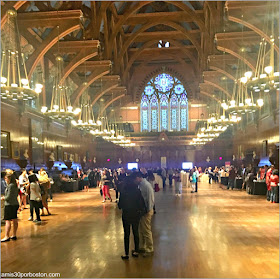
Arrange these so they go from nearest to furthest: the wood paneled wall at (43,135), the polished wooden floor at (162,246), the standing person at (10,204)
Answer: the polished wooden floor at (162,246), the standing person at (10,204), the wood paneled wall at (43,135)

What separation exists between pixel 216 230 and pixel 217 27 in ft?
37.6

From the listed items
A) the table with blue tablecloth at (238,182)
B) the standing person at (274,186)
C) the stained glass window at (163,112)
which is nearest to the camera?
the standing person at (274,186)

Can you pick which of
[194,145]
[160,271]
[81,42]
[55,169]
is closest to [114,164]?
[194,145]

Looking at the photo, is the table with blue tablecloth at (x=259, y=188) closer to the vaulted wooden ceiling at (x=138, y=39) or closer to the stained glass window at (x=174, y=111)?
the vaulted wooden ceiling at (x=138, y=39)

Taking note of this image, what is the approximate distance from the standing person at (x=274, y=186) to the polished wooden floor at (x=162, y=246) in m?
2.21

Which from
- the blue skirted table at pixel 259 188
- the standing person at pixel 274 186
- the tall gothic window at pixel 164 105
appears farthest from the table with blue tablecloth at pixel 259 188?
the tall gothic window at pixel 164 105

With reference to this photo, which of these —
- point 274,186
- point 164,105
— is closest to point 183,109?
point 164,105

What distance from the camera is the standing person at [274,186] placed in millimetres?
11594

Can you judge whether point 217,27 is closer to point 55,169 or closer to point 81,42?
point 81,42

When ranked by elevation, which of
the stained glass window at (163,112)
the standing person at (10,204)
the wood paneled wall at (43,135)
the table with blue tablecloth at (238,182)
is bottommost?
the table with blue tablecloth at (238,182)

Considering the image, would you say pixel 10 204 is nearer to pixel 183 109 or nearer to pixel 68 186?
pixel 68 186

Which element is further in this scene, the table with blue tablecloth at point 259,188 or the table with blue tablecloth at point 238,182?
the table with blue tablecloth at point 238,182

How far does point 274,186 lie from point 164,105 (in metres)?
23.4

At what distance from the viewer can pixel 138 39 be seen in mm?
26859
